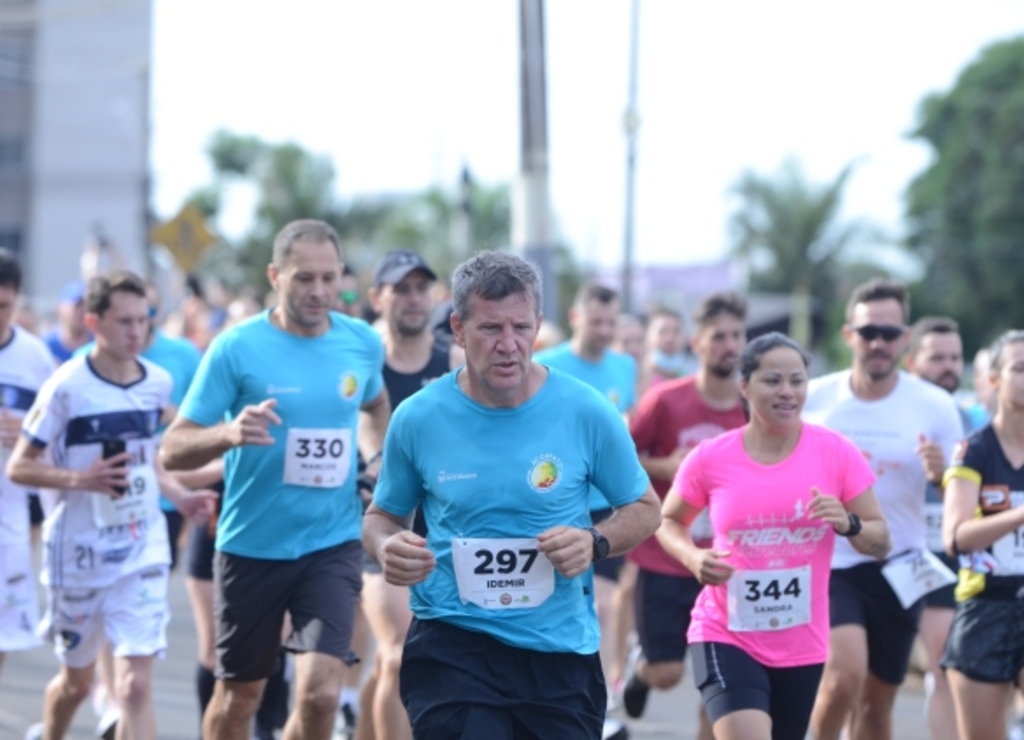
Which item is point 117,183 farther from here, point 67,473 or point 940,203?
point 67,473

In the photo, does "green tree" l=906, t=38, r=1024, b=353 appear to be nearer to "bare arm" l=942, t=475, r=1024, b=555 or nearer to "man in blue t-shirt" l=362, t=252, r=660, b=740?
"bare arm" l=942, t=475, r=1024, b=555

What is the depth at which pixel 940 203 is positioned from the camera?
203 feet

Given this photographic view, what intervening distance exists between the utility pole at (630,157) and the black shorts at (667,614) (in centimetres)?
1657

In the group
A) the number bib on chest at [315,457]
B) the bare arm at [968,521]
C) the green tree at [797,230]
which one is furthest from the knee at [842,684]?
the green tree at [797,230]

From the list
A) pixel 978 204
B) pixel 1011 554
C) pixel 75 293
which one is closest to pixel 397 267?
pixel 1011 554

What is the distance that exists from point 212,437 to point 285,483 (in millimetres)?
533

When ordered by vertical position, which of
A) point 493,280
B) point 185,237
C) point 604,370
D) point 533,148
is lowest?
point 604,370

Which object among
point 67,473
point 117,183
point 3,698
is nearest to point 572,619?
point 67,473

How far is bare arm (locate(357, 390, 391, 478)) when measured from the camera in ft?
25.9

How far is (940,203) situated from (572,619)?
192ft

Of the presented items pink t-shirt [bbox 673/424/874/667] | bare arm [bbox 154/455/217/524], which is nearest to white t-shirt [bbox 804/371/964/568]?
pink t-shirt [bbox 673/424/874/667]

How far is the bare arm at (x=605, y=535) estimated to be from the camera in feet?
16.8

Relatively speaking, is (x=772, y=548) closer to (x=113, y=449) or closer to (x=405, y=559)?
(x=405, y=559)

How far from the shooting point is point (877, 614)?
8141 mm
